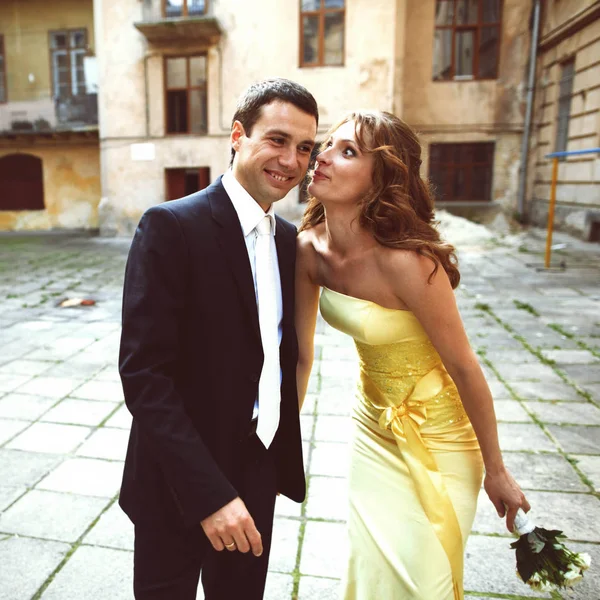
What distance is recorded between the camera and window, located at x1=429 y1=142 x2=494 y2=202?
1592 centimetres

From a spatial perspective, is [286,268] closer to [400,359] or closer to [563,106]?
[400,359]

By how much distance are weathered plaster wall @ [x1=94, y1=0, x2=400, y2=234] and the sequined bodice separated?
13431 millimetres

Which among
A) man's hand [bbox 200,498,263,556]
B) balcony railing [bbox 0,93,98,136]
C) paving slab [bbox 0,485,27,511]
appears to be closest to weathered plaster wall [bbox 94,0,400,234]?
balcony railing [bbox 0,93,98,136]

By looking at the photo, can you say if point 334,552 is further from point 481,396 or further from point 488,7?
point 488,7

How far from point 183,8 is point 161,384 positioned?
15872 millimetres

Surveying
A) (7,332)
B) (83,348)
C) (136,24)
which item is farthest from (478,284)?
(136,24)

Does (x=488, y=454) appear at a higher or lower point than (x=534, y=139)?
lower

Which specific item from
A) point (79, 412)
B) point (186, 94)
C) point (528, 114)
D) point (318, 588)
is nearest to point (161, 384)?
point (318, 588)

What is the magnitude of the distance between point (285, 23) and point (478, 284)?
370 inches

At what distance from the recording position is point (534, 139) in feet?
51.9

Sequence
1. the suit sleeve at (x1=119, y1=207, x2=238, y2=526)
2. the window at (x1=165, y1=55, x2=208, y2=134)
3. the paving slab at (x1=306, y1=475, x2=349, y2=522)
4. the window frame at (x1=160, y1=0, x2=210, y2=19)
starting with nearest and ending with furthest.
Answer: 1. the suit sleeve at (x1=119, y1=207, x2=238, y2=526)
2. the paving slab at (x1=306, y1=475, x2=349, y2=522)
3. the window frame at (x1=160, y1=0, x2=210, y2=19)
4. the window at (x1=165, y1=55, x2=208, y2=134)

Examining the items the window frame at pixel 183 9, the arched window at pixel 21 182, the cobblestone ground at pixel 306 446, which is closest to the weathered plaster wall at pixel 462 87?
the window frame at pixel 183 9

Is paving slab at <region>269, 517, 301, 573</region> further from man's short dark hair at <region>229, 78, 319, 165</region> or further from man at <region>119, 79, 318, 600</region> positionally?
man's short dark hair at <region>229, 78, 319, 165</region>

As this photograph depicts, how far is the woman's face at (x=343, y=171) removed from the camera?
176 cm
